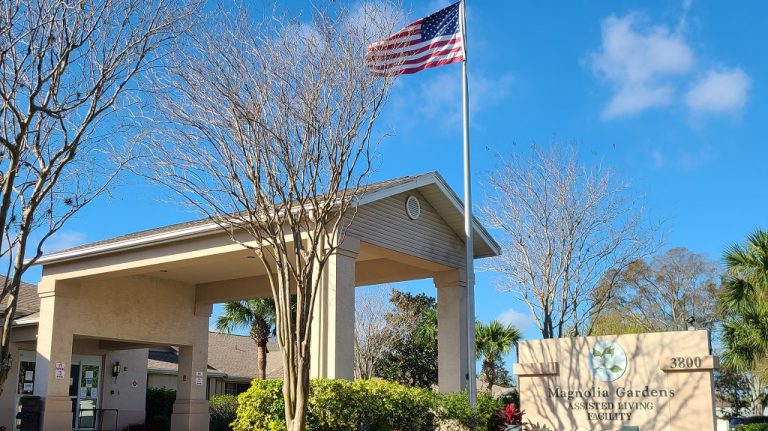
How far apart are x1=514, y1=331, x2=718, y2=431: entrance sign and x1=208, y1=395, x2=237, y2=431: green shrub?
12532 millimetres

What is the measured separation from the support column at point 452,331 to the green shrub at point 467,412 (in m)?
1.35

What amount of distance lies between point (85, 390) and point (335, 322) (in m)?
13.8

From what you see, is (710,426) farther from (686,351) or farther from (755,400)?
(755,400)

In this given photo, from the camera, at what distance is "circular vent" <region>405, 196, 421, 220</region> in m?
19.1

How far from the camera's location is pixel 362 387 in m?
14.9

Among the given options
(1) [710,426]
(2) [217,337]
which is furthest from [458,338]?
(2) [217,337]

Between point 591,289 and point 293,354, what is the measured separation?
13523mm

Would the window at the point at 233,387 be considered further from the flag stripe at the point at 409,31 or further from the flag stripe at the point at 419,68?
the flag stripe at the point at 409,31

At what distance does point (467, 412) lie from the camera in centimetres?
1692

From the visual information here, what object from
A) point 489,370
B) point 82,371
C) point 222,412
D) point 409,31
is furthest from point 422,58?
point 489,370

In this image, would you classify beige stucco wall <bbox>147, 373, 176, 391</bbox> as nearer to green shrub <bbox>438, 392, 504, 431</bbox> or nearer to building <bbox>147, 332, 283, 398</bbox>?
building <bbox>147, 332, 283, 398</bbox>

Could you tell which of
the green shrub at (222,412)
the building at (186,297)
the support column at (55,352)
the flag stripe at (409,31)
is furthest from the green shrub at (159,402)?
the flag stripe at (409,31)

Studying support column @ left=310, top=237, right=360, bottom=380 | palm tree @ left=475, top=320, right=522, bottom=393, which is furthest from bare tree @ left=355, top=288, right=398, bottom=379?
support column @ left=310, top=237, right=360, bottom=380

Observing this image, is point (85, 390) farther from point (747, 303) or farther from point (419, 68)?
point (747, 303)
